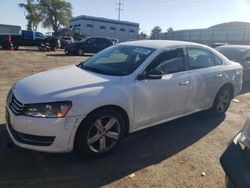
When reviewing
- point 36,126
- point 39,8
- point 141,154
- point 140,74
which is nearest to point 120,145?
point 141,154

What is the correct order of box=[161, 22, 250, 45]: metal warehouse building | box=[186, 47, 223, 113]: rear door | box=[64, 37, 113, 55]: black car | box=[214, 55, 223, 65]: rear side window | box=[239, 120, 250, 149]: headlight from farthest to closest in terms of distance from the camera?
box=[161, 22, 250, 45]: metal warehouse building < box=[64, 37, 113, 55]: black car < box=[214, 55, 223, 65]: rear side window < box=[186, 47, 223, 113]: rear door < box=[239, 120, 250, 149]: headlight

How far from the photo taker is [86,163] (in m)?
3.65

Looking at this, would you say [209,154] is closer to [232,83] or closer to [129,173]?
[129,173]

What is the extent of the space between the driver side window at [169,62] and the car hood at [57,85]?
2.41 feet

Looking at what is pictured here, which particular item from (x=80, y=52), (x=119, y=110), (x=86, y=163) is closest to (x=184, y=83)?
(x=119, y=110)

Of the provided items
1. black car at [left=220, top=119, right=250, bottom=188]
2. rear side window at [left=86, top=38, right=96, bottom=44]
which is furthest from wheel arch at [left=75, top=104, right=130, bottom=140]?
rear side window at [left=86, top=38, right=96, bottom=44]

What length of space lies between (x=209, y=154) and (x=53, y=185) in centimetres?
236

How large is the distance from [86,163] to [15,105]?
1.22 meters

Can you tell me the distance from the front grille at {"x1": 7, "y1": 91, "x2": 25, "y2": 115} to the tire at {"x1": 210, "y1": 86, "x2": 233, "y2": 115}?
3867 millimetres

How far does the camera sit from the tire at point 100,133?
346cm

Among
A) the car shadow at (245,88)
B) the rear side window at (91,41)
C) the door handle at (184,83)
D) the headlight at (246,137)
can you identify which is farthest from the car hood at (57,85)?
the rear side window at (91,41)

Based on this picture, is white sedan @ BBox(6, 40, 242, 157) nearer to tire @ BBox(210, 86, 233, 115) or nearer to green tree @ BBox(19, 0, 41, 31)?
tire @ BBox(210, 86, 233, 115)

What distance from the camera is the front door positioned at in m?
4.02

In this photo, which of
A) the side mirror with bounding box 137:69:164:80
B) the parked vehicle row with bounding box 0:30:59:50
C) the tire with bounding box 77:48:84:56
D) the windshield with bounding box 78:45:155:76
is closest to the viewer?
the side mirror with bounding box 137:69:164:80
